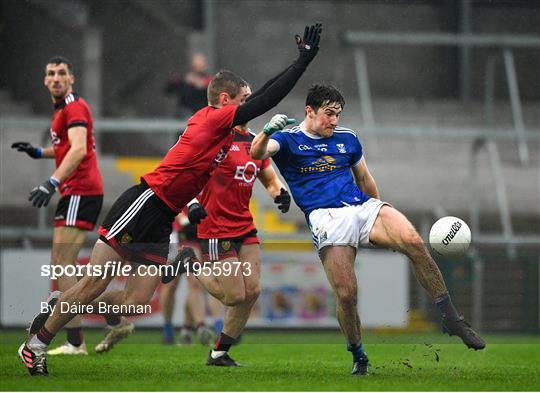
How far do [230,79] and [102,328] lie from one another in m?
6.43

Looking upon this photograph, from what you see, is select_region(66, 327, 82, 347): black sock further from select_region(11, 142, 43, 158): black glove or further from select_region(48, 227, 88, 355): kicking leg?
select_region(11, 142, 43, 158): black glove

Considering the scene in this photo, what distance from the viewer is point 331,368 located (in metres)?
8.78

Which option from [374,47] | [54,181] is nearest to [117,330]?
[54,181]

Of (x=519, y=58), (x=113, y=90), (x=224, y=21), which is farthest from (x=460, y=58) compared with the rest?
(x=113, y=90)

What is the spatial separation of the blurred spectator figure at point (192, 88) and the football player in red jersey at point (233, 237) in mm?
6810

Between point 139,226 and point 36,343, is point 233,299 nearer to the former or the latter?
point 139,226

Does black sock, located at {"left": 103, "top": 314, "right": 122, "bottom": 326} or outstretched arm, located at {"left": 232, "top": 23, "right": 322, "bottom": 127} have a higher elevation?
outstretched arm, located at {"left": 232, "top": 23, "right": 322, "bottom": 127}

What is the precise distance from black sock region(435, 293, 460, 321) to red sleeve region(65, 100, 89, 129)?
343 centimetres

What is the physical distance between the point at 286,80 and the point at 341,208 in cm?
109

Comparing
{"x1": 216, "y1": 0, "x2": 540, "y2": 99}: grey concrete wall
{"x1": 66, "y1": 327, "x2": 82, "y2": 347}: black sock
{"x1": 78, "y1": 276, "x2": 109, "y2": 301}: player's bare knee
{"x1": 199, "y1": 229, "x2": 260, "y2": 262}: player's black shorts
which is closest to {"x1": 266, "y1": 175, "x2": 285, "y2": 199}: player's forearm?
{"x1": 199, "y1": 229, "x2": 260, "y2": 262}: player's black shorts

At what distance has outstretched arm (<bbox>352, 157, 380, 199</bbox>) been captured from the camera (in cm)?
846

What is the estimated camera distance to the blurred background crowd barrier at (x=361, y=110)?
1495 cm

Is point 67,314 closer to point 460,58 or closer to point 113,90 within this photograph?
point 113,90

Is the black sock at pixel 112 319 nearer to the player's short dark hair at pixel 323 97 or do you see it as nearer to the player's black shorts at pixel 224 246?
the player's black shorts at pixel 224 246
